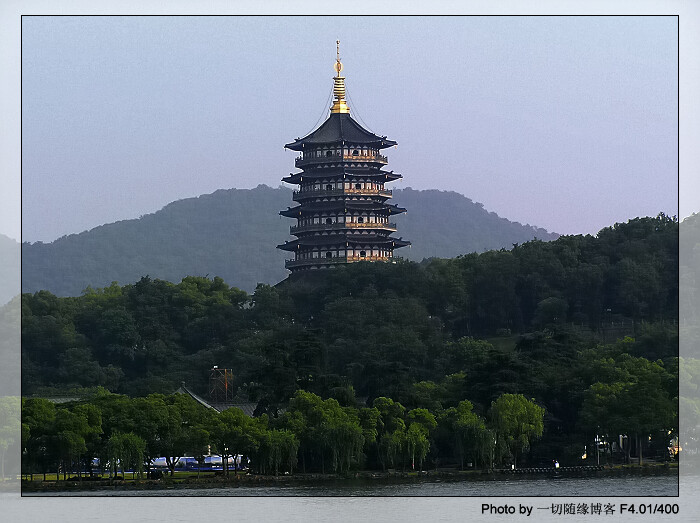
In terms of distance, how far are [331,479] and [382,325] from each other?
14798mm

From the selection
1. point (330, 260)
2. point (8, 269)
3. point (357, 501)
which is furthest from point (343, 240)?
point (357, 501)

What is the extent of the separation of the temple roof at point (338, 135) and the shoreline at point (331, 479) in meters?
19.5

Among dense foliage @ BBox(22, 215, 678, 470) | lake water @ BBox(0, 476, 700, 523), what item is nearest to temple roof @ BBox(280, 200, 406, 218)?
Answer: dense foliage @ BBox(22, 215, 678, 470)

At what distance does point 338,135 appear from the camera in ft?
171

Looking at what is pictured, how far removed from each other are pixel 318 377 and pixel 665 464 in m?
9.14

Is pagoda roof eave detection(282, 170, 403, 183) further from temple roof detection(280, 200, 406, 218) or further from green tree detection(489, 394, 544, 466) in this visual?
green tree detection(489, 394, 544, 466)

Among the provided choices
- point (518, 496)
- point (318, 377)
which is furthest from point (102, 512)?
point (318, 377)

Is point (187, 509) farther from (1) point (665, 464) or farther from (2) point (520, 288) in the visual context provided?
(2) point (520, 288)

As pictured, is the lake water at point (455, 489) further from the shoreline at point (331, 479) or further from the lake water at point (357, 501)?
the shoreline at point (331, 479)

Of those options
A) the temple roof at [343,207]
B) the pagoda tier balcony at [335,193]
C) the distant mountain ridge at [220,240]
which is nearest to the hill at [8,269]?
the temple roof at [343,207]

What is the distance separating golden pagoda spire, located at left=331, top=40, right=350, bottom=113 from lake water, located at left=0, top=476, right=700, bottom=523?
19608mm

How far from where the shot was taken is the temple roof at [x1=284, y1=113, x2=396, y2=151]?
170 ft

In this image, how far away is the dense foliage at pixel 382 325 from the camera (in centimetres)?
4016

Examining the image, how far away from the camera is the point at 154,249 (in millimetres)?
79750
